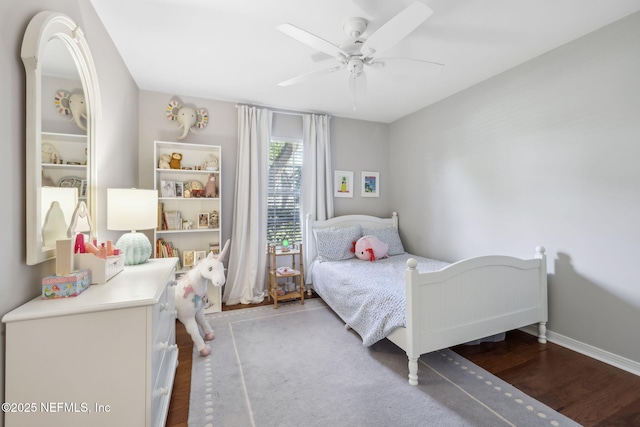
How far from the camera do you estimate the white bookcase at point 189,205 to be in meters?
3.11

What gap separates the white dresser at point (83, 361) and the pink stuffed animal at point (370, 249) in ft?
8.22

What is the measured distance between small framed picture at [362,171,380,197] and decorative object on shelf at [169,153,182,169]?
8.25 ft

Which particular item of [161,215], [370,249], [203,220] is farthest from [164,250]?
[370,249]

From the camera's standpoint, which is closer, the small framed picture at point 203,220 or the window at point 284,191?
the small framed picture at point 203,220

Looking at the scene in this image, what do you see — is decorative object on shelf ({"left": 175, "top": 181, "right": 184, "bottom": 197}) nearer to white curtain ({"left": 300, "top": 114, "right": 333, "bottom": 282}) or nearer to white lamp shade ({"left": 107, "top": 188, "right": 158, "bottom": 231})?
white lamp shade ({"left": 107, "top": 188, "right": 158, "bottom": 231})

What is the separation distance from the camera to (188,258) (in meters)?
3.20

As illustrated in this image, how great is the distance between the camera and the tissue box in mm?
1146

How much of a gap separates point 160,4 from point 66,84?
0.84m

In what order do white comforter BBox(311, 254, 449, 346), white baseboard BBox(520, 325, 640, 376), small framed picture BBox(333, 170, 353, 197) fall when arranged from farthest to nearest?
small framed picture BBox(333, 170, 353, 197) → white comforter BBox(311, 254, 449, 346) → white baseboard BBox(520, 325, 640, 376)

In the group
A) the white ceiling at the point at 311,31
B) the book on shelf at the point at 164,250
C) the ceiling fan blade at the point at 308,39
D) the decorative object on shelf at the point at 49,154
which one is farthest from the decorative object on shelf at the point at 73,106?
the book on shelf at the point at 164,250

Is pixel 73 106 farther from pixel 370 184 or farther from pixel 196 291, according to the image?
pixel 370 184

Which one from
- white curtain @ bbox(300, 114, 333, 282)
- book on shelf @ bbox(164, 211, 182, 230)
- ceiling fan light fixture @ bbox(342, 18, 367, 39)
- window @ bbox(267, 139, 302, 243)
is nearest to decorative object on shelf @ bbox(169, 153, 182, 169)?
book on shelf @ bbox(164, 211, 182, 230)

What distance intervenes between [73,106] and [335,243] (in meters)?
2.68

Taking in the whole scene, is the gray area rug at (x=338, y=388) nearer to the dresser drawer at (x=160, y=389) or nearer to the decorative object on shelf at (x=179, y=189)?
the dresser drawer at (x=160, y=389)
